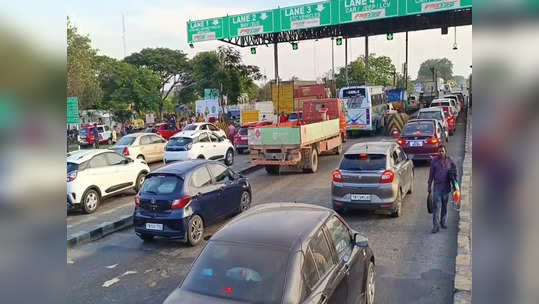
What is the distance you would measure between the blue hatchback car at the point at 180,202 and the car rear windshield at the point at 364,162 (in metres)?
2.75

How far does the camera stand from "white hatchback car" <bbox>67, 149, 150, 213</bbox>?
1127 centimetres

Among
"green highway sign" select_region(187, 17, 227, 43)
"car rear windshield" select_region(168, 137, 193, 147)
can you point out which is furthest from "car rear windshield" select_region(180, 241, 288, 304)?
"green highway sign" select_region(187, 17, 227, 43)

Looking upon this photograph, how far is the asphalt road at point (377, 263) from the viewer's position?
6.32 m

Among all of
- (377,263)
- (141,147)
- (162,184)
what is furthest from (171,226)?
(141,147)

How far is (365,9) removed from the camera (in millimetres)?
27188

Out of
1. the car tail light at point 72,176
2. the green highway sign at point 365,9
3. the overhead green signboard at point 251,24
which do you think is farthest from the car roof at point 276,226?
the overhead green signboard at point 251,24

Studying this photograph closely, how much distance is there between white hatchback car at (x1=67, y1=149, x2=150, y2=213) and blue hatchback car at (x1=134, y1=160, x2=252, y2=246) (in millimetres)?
3214

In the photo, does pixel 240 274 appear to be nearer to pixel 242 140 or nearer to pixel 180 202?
pixel 180 202

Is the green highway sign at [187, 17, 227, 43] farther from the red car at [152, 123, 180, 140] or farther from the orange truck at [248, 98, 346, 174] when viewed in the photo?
the orange truck at [248, 98, 346, 174]

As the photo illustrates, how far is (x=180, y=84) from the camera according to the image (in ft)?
199

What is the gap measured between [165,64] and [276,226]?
55.9m
